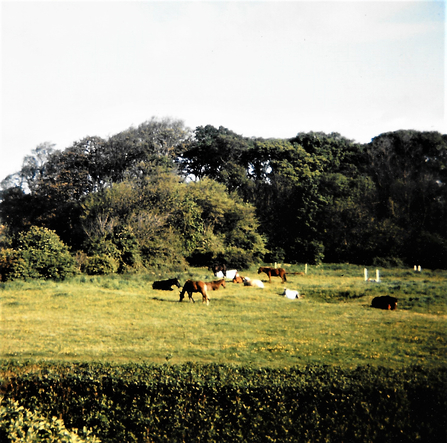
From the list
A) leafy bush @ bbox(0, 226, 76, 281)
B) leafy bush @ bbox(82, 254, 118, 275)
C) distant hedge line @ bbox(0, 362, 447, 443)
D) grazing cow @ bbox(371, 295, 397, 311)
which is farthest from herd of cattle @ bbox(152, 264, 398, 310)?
distant hedge line @ bbox(0, 362, 447, 443)

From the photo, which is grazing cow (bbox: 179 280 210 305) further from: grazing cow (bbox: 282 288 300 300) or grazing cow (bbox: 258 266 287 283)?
grazing cow (bbox: 258 266 287 283)

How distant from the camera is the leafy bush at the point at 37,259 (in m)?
25.7

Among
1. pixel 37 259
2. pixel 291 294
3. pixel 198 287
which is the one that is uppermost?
pixel 37 259

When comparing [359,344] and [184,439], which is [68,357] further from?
[359,344]

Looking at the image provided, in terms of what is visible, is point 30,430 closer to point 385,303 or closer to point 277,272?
point 385,303

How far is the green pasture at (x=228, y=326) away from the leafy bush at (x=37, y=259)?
7.60 ft

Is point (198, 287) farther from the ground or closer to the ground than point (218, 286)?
farther from the ground

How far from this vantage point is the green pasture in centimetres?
1095

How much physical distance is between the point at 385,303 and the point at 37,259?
1896 cm

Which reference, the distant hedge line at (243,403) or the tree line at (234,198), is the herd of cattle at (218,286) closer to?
the tree line at (234,198)

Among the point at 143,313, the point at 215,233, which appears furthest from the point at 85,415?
the point at 215,233

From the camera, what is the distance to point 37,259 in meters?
26.3

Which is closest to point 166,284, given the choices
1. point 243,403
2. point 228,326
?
point 228,326

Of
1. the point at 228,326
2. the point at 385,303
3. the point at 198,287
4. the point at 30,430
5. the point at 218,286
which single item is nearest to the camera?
the point at 30,430
